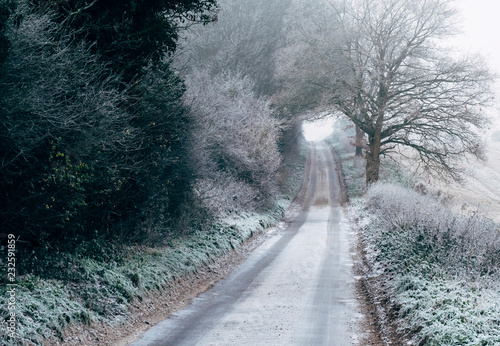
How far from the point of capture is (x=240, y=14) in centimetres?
3772

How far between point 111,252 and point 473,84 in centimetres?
2385

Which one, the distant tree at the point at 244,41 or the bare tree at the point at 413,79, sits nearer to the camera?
the bare tree at the point at 413,79

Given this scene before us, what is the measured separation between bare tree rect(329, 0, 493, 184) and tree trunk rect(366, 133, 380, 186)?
104 mm

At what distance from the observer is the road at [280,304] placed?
895 cm

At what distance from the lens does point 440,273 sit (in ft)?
34.3

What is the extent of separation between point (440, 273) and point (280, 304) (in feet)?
13.4

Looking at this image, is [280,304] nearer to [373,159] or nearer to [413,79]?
[413,79]

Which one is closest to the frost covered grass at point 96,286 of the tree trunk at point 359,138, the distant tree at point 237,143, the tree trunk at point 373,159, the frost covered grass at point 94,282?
the frost covered grass at point 94,282

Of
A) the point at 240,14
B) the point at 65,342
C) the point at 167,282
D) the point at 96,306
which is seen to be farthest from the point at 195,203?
the point at 240,14

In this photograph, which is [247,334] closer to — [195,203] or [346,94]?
[195,203]

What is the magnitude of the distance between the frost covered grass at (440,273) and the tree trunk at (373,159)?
14.6 meters

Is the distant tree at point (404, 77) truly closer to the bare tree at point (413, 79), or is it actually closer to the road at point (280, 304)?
the bare tree at point (413, 79)

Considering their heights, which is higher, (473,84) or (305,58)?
(305,58)

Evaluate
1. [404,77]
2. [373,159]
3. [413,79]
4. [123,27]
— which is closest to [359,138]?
[373,159]
